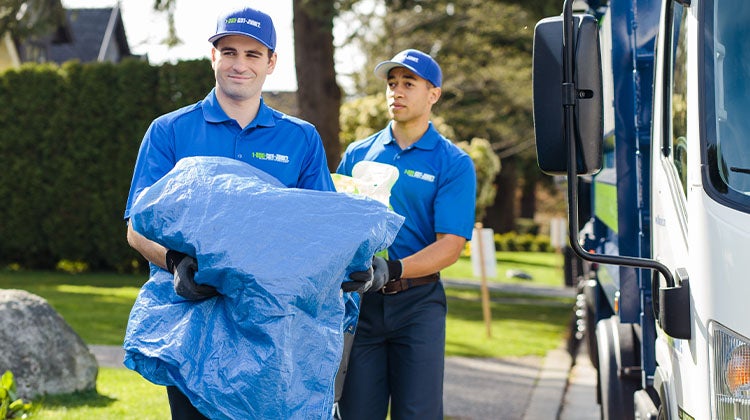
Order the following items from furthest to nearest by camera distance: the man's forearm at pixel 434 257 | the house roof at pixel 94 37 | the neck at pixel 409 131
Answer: the house roof at pixel 94 37, the neck at pixel 409 131, the man's forearm at pixel 434 257

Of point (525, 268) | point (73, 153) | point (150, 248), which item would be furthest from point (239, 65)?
point (525, 268)

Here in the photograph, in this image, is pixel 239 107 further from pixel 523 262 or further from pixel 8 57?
pixel 523 262

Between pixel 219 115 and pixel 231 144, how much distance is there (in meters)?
0.11

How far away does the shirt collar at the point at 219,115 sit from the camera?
363 cm

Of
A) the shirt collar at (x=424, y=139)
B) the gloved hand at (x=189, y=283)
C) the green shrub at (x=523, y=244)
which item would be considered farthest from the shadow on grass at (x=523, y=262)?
the gloved hand at (x=189, y=283)

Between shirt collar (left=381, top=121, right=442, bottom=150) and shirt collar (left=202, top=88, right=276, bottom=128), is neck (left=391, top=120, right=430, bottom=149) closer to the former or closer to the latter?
shirt collar (left=381, top=121, right=442, bottom=150)

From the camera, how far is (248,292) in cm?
302

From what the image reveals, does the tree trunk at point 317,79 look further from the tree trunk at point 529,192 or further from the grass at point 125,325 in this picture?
the tree trunk at point 529,192

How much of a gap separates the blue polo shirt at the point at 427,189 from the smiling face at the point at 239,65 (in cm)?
148

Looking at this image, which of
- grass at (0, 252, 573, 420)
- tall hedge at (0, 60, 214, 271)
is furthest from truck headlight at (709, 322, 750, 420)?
tall hedge at (0, 60, 214, 271)

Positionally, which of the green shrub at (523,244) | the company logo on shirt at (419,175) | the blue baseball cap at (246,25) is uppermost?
the blue baseball cap at (246,25)

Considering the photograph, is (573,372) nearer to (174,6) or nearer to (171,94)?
(174,6)

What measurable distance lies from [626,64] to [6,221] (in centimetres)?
1735

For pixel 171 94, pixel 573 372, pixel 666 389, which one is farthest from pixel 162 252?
pixel 171 94
